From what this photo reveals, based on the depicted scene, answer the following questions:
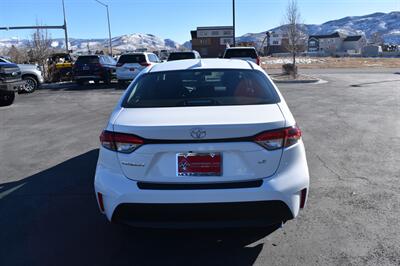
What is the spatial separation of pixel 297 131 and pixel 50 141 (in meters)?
6.18

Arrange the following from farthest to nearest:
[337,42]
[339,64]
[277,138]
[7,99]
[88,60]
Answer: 1. [337,42]
2. [339,64]
3. [88,60]
4. [7,99]
5. [277,138]

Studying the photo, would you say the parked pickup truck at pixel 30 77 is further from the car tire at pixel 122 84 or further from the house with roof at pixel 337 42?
the house with roof at pixel 337 42

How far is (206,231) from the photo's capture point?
3980 millimetres

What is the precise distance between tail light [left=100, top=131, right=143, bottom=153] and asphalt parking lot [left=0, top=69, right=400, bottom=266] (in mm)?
989

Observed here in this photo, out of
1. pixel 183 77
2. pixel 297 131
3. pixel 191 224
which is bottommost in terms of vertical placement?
pixel 191 224

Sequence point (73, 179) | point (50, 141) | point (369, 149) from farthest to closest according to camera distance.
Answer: point (50, 141) < point (369, 149) < point (73, 179)

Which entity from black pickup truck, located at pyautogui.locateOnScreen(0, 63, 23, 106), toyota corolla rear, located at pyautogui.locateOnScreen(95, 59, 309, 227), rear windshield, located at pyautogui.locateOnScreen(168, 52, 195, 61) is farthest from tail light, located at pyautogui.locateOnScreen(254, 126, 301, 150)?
rear windshield, located at pyautogui.locateOnScreen(168, 52, 195, 61)

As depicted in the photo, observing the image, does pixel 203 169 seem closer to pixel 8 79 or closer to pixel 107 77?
pixel 8 79

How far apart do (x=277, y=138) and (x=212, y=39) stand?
74.7 meters

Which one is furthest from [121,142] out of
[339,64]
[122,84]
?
[339,64]

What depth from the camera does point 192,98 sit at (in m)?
3.96

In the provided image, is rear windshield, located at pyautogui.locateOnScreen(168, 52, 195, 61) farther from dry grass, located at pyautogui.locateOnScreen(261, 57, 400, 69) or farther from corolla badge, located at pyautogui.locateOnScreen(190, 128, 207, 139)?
dry grass, located at pyautogui.locateOnScreen(261, 57, 400, 69)

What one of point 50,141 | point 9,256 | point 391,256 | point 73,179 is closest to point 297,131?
point 391,256

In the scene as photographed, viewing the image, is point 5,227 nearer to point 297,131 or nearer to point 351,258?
point 297,131
